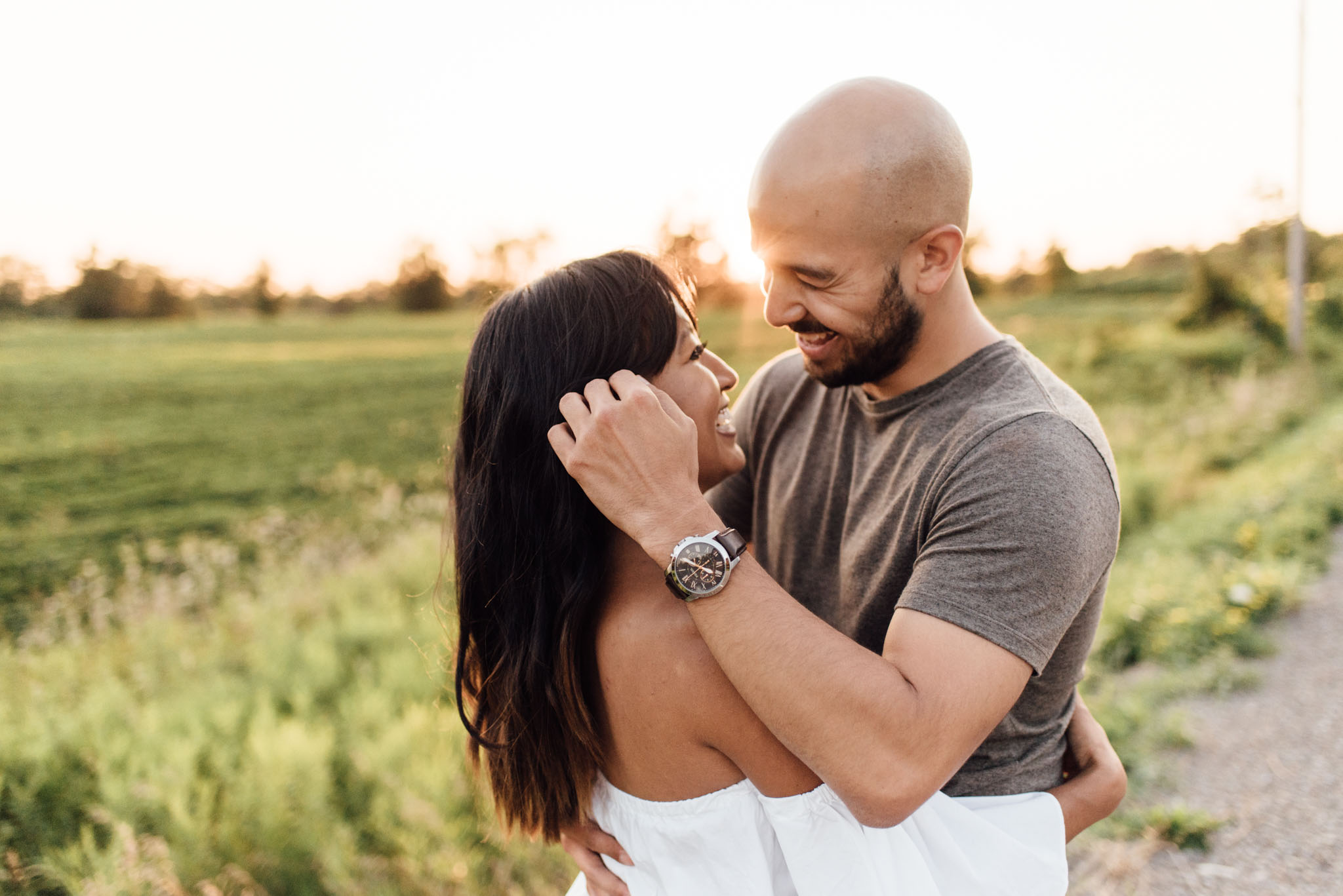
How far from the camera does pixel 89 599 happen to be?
8000 millimetres

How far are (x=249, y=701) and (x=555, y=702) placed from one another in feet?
13.6

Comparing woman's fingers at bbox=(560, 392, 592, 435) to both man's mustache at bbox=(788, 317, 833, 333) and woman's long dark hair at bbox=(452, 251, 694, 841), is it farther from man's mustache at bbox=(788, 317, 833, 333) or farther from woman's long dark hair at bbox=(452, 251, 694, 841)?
man's mustache at bbox=(788, 317, 833, 333)

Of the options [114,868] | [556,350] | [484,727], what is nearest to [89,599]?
[114,868]

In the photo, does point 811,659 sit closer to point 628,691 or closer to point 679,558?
point 679,558

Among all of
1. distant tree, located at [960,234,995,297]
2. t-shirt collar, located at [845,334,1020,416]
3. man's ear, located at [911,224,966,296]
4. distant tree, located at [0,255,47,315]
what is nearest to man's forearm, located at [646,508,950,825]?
t-shirt collar, located at [845,334,1020,416]

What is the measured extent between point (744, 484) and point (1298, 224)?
20.9 meters

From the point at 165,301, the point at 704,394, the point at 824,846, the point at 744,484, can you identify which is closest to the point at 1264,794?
the point at 744,484

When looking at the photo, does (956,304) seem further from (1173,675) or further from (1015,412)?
(1173,675)

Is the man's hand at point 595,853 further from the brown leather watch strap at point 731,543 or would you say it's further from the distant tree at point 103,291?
the distant tree at point 103,291

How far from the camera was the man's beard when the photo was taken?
205 centimetres

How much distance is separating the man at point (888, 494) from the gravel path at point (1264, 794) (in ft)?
4.97

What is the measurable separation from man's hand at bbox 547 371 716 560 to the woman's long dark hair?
0.68 ft

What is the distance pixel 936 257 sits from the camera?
6.81 feet

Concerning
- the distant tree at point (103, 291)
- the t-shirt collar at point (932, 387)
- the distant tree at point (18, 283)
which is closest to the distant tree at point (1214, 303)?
the t-shirt collar at point (932, 387)
